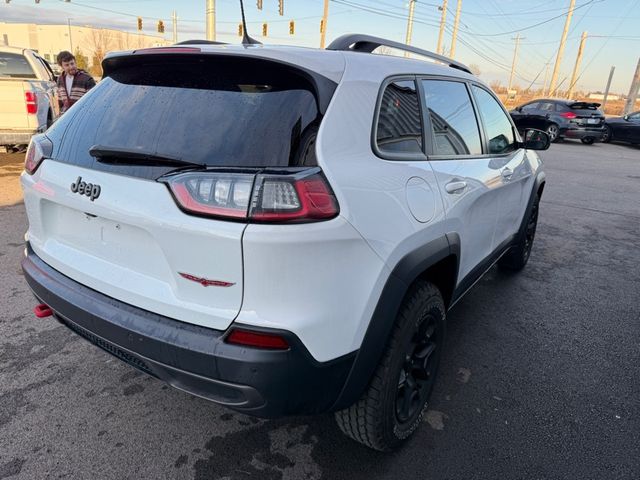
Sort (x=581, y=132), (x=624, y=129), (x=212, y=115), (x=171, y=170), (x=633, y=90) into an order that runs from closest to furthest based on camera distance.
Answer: (x=171, y=170), (x=212, y=115), (x=581, y=132), (x=624, y=129), (x=633, y=90)

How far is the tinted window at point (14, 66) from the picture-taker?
25.8 ft

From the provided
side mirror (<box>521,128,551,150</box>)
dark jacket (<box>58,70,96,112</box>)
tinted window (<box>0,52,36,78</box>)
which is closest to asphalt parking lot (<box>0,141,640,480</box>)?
side mirror (<box>521,128,551,150</box>)

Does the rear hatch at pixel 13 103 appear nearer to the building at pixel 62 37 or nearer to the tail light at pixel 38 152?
the tail light at pixel 38 152

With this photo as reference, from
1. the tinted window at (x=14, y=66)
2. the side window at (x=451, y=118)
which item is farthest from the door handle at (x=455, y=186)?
the tinted window at (x=14, y=66)

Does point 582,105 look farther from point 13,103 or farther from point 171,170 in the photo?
point 171,170

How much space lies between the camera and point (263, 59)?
1.73m

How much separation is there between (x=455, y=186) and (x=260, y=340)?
134 cm

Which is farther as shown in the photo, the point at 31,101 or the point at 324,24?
the point at 324,24

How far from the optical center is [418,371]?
7.55ft

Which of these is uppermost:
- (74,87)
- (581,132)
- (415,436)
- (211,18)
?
(211,18)

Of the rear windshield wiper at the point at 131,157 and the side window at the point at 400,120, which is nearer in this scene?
the rear windshield wiper at the point at 131,157

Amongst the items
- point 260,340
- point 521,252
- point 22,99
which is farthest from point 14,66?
point 260,340

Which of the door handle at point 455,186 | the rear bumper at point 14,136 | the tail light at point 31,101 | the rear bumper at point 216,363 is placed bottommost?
the rear bumper at point 14,136

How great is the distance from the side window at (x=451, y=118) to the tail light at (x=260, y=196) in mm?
999
